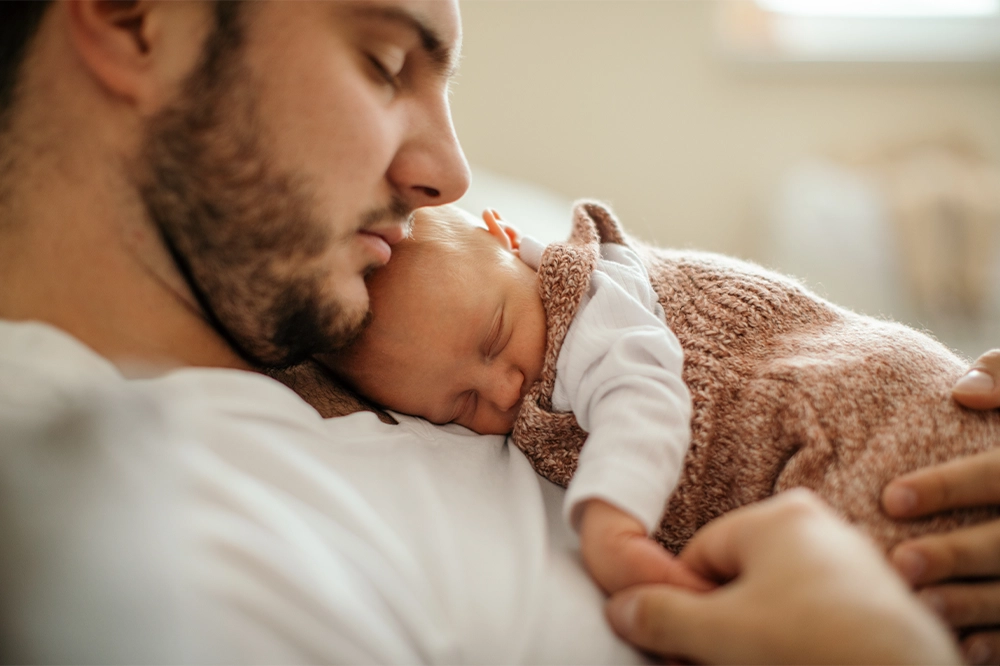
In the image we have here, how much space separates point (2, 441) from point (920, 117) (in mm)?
3636

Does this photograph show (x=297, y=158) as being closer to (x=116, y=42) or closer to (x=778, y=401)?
(x=116, y=42)

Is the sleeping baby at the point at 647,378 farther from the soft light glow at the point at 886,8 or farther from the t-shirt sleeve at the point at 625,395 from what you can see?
the soft light glow at the point at 886,8

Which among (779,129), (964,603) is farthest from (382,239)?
(779,129)

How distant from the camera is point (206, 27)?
76 cm

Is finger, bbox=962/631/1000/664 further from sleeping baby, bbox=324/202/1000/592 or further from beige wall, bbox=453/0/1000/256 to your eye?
beige wall, bbox=453/0/1000/256

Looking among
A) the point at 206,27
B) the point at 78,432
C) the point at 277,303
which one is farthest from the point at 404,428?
the point at 206,27

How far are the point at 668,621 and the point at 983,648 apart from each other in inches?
13.3

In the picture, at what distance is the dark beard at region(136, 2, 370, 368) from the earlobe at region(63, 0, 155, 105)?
0.05m

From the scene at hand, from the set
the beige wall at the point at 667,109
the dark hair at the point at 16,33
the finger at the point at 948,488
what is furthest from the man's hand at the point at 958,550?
the beige wall at the point at 667,109

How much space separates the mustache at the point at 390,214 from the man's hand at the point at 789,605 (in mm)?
525

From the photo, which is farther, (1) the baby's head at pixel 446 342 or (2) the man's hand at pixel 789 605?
(1) the baby's head at pixel 446 342

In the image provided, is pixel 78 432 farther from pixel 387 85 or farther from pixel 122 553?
pixel 387 85

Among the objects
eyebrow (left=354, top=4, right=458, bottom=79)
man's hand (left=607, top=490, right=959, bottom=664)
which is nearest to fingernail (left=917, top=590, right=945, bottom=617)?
man's hand (left=607, top=490, right=959, bottom=664)

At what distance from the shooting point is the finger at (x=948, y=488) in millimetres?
694
